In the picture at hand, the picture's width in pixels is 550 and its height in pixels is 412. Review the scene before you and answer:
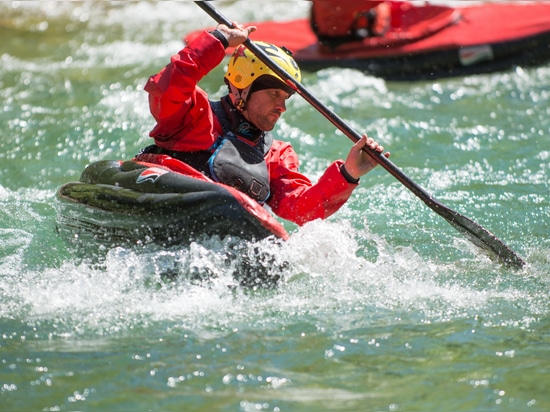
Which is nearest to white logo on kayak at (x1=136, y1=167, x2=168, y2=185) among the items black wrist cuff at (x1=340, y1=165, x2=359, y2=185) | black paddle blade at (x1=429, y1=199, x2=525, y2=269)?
black wrist cuff at (x1=340, y1=165, x2=359, y2=185)

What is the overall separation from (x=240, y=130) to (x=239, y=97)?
18 cm

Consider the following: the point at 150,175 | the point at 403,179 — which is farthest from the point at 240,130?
the point at 403,179

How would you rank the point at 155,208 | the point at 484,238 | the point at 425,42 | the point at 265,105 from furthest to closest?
the point at 425,42 → the point at 484,238 → the point at 265,105 → the point at 155,208

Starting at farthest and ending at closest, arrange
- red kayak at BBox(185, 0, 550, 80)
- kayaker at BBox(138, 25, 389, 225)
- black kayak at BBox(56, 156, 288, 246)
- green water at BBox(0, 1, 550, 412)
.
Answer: red kayak at BBox(185, 0, 550, 80) → kayaker at BBox(138, 25, 389, 225) → black kayak at BBox(56, 156, 288, 246) → green water at BBox(0, 1, 550, 412)

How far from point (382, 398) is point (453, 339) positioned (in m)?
0.65

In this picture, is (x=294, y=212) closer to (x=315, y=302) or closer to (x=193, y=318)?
(x=315, y=302)

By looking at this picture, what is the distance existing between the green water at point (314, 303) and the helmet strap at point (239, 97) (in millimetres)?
778

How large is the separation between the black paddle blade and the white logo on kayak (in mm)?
1531

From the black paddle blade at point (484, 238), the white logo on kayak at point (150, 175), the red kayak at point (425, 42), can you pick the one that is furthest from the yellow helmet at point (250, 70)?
the red kayak at point (425, 42)

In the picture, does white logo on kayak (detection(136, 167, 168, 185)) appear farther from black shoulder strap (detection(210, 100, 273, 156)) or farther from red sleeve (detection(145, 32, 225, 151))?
black shoulder strap (detection(210, 100, 273, 156))

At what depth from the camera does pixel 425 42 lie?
9.27 meters

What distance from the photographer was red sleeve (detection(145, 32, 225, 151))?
4531 mm

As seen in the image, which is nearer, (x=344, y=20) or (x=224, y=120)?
(x=224, y=120)

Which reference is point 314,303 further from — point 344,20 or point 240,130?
point 344,20
